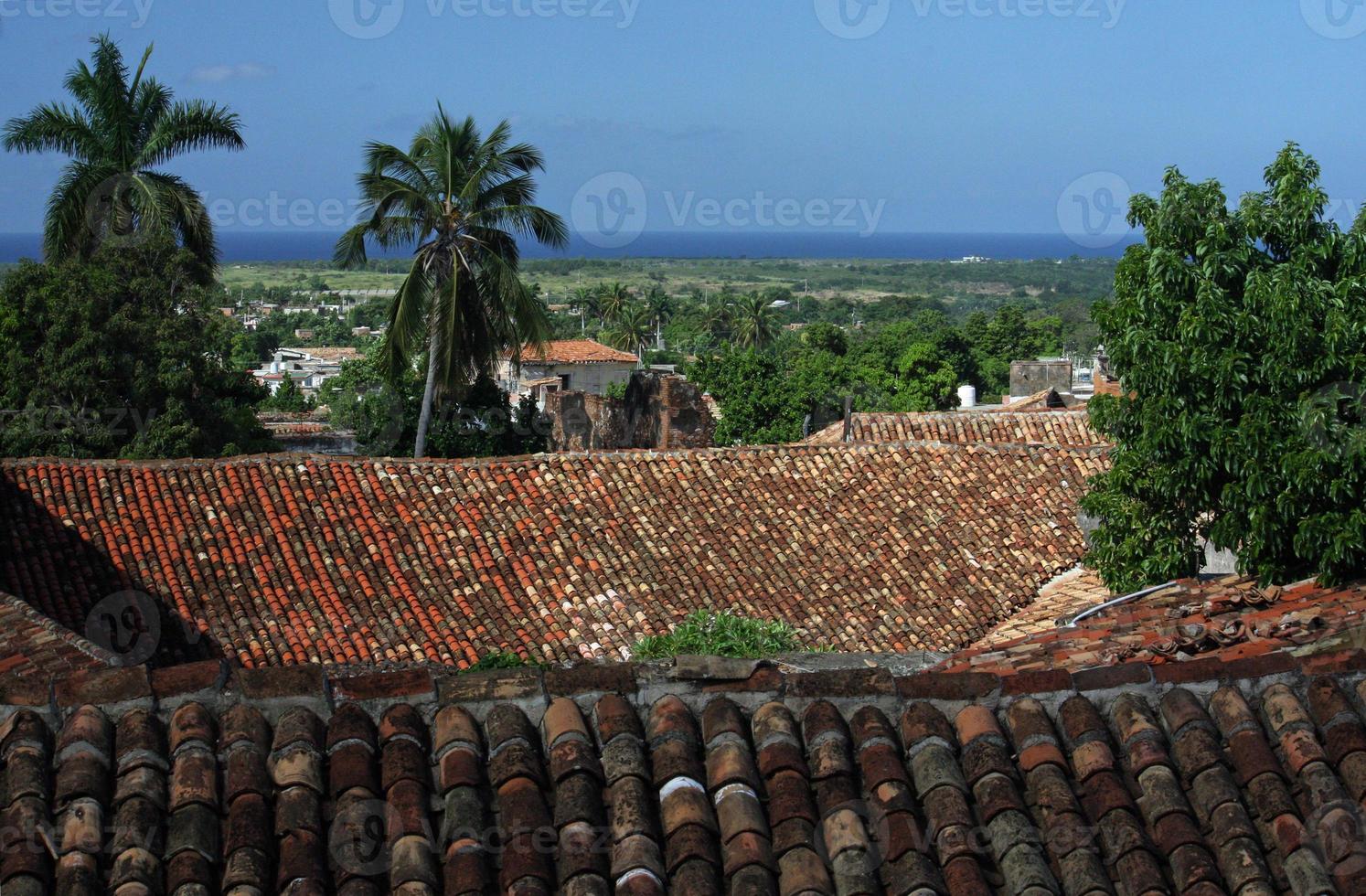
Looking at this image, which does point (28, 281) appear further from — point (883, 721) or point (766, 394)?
point (883, 721)

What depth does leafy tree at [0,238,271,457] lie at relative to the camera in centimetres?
2336

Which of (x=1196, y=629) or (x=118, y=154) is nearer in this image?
(x=1196, y=629)

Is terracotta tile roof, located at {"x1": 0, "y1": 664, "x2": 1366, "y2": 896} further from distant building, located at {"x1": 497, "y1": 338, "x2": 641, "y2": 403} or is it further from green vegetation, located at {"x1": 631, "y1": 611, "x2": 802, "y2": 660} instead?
distant building, located at {"x1": 497, "y1": 338, "x2": 641, "y2": 403}

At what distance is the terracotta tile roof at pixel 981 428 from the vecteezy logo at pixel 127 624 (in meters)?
12.2

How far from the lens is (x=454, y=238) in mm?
25641

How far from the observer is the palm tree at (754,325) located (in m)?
81.4

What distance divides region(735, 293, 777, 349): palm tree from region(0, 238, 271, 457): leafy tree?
56.8 m

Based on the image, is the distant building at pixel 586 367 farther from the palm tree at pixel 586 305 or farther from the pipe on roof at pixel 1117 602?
the palm tree at pixel 586 305

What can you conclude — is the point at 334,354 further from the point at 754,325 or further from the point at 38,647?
the point at 38,647

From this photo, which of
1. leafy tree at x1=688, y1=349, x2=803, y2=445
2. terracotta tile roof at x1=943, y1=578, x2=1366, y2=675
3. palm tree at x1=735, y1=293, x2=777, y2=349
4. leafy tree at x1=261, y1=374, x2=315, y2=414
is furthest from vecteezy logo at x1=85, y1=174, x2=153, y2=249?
palm tree at x1=735, y1=293, x2=777, y2=349

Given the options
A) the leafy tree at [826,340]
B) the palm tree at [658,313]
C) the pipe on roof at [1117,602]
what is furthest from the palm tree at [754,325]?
the pipe on roof at [1117,602]

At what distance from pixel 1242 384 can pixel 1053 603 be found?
4701 millimetres

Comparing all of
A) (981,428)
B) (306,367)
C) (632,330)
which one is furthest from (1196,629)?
(306,367)

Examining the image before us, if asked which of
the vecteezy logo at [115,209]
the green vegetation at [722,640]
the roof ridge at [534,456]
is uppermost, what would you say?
the vecteezy logo at [115,209]
